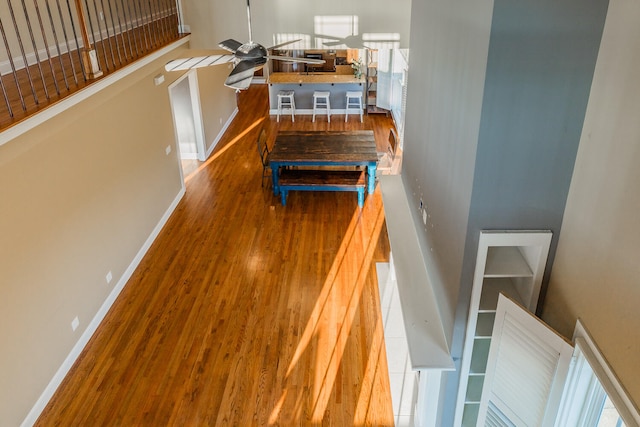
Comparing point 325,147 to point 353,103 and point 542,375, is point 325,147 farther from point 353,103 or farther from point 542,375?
point 542,375

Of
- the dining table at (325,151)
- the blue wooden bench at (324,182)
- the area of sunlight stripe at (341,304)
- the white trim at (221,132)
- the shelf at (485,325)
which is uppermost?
the shelf at (485,325)

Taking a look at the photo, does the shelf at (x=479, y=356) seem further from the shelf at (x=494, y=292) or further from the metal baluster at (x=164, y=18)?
the metal baluster at (x=164, y=18)

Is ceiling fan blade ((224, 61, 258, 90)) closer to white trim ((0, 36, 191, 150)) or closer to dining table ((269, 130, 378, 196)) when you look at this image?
white trim ((0, 36, 191, 150))

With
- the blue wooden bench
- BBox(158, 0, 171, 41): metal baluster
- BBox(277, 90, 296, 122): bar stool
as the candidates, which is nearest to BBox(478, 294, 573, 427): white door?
the blue wooden bench

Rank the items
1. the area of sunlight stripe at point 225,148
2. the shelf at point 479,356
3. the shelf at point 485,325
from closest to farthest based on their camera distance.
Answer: the shelf at point 485,325
the shelf at point 479,356
the area of sunlight stripe at point 225,148

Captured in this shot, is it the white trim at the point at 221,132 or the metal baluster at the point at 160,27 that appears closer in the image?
the metal baluster at the point at 160,27

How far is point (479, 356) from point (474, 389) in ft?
0.95

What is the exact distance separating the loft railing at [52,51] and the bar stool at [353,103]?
20.4 ft

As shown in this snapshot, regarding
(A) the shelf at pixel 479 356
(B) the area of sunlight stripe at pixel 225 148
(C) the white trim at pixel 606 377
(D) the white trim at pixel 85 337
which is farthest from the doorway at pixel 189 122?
(C) the white trim at pixel 606 377

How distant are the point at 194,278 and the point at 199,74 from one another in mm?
4896

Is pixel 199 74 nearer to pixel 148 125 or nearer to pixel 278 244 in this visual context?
Result: pixel 148 125

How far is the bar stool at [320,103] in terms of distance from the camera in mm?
12828

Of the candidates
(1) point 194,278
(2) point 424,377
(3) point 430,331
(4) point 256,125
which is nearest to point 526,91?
(3) point 430,331

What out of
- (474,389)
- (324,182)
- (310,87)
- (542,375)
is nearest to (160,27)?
(324,182)
